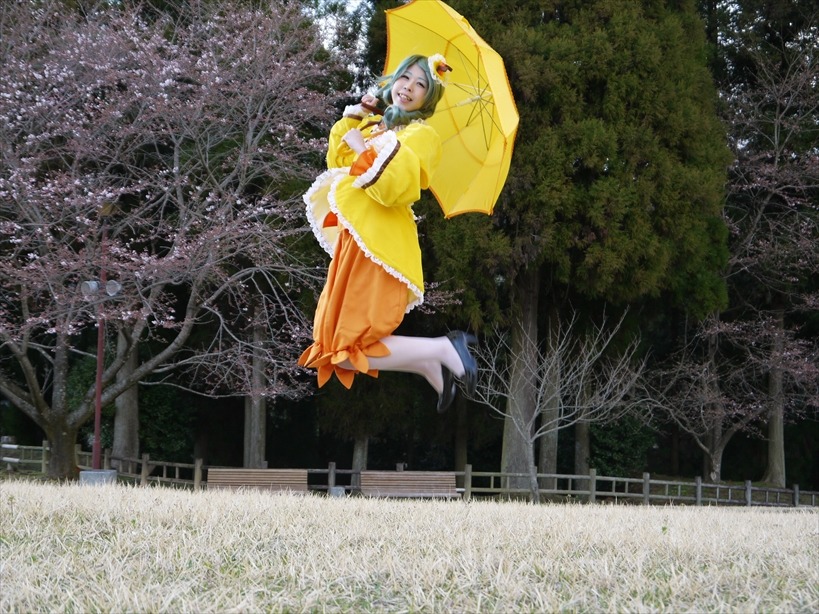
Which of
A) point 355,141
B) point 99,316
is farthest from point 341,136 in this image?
point 99,316

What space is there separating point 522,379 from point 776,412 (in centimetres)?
633

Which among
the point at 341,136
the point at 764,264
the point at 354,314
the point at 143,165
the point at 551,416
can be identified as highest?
the point at 143,165

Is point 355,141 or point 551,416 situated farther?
point 551,416

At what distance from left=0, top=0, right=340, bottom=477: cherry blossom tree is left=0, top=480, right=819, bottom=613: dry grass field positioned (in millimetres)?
6502

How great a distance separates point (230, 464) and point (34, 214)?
1011 cm

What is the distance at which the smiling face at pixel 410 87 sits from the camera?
202 inches

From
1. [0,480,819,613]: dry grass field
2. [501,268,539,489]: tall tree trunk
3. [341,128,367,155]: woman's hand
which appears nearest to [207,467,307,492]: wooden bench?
[501,268,539,489]: tall tree trunk

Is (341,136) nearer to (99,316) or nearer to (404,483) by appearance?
(99,316)

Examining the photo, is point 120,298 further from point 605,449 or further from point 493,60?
point 605,449

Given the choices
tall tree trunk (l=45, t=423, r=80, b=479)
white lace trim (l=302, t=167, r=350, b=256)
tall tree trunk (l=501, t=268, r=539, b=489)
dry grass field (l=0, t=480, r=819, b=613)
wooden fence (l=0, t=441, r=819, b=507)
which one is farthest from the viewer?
wooden fence (l=0, t=441, r=819, b=507)

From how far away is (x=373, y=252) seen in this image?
15.9 feet

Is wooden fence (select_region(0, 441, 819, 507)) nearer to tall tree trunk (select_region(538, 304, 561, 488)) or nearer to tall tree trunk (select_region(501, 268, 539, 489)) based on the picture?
tall tree trunk (select_region(538, 304, 561, 488))

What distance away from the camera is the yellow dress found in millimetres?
4742

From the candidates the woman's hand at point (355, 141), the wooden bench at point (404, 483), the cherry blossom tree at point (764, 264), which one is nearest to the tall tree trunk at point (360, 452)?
the wooden bench at point (404, 483)
